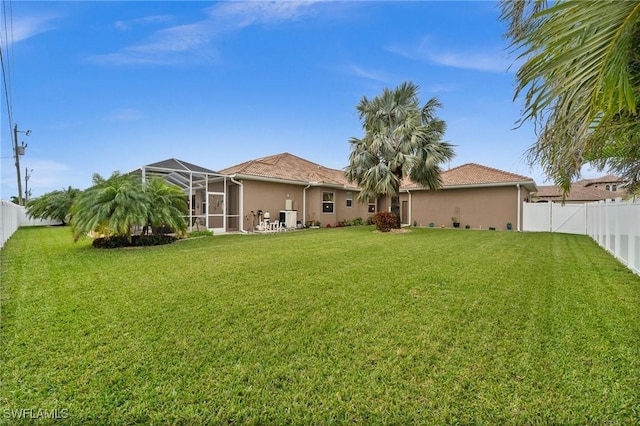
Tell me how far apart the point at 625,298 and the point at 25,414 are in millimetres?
8045

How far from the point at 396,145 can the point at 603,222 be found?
9.44 meters

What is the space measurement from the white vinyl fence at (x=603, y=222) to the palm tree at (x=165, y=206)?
1343 cm

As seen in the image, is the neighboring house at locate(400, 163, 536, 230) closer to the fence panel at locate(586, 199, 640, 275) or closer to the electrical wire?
the fence panel at locate(586, 199, 640, 275)

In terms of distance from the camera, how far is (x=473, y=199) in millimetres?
20953

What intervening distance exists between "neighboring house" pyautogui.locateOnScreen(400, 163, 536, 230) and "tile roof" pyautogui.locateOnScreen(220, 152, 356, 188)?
18.9 ft

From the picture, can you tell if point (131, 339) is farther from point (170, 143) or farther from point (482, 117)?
point (170, 143)

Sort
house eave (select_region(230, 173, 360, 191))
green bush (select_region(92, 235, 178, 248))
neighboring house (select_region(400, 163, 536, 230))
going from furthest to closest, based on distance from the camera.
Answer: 1. neighboring house (select_region(400, 163, 536, 230))
2. house eave (select_region(230, 173, 360, 191))
3. green bush (select_region(92, 235, 178, 248))

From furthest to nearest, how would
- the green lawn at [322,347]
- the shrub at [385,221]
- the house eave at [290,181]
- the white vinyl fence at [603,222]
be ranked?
1. the shrub at [385,221]
2. the house eave at [290,181]
3. the white vinyl fence at [603,222]
4. the green lawn at [322,347]

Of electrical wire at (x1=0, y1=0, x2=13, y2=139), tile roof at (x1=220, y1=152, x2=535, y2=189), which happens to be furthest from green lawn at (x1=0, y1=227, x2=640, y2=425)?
tile roof at (x1=220, y1=152, x2=535, y2=189)

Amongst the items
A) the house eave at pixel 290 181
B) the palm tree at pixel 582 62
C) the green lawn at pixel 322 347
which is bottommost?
the green lawn at pixel 322 347

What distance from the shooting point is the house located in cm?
1719

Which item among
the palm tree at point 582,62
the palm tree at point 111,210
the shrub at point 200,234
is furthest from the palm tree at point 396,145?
the palm tree at point 582,62

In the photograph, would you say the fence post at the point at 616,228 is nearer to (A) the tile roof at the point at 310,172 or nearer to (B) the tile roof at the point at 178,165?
(A) the tile roof at the point at 310,172

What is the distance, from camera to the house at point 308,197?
56.4ft
